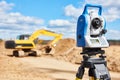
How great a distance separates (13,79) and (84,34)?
6.10 metres

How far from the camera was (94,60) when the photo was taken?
245 inches

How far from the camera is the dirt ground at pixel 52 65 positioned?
43.7ft

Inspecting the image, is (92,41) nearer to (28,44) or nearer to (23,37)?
(28,44)

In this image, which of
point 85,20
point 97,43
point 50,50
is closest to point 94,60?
point 97,43

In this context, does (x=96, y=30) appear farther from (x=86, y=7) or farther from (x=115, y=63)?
(x=115, y=63)

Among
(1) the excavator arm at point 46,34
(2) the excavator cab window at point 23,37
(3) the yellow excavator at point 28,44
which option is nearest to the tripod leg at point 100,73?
(3) the yellow excavator at point 28,44

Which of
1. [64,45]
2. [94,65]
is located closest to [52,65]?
[64,45]

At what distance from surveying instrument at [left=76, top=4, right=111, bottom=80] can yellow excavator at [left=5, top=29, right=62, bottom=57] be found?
20.5m

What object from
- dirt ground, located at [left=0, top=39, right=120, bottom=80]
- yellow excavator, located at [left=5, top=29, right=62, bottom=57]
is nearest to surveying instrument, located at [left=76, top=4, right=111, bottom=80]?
dirt ground, located at [left=0, top=39, right=120, bottom=80]

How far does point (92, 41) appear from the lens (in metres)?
6.12

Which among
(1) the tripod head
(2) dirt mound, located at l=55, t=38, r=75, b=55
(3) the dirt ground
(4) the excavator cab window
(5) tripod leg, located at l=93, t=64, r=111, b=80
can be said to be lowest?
(3) the dirt ground

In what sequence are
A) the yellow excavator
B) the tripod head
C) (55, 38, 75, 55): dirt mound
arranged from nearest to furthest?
the tripod head < the yellow excavator < (55, 38, 75, 55): dirt mound

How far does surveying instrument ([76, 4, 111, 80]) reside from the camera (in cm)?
607

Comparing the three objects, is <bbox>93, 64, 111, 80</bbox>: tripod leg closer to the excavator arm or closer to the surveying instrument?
the surveying instrument
